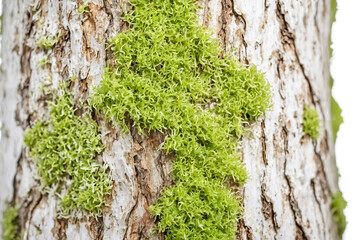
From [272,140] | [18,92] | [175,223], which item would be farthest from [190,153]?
[18,92]

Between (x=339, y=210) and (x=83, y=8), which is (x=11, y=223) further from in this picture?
(x=339, y=210)

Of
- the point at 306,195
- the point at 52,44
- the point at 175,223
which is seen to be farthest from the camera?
the point at 306,195

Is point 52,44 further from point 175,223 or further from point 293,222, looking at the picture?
point 293,222

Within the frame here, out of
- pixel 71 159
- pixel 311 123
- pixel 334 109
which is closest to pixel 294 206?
pixel 311 123

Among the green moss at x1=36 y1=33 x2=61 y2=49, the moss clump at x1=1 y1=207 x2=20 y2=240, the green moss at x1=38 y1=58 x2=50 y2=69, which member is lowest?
the moss clump at x1=1 y1=207 x2=20 y2=240

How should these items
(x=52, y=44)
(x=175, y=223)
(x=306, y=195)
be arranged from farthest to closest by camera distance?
(x=306, y=195) < (x=52, y=44) < (x=175, y=223)

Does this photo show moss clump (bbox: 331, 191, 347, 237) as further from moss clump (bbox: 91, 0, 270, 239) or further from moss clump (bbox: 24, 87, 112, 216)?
moss clump (bbox: 24, 87, 112, 216)

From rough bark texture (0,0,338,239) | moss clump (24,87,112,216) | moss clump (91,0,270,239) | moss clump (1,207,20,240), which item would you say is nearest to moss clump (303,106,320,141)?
rough bark texture (0,0,338,239)
